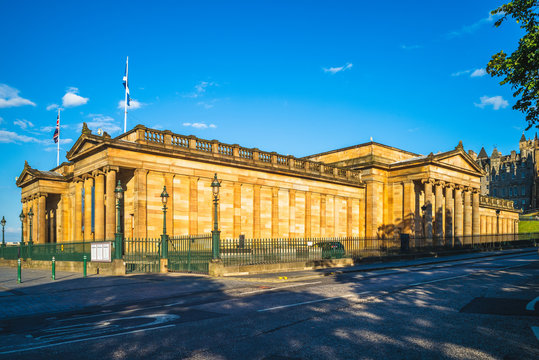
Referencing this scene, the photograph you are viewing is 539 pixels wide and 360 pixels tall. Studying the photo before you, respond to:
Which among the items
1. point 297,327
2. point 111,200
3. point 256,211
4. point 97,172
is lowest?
point 297,327

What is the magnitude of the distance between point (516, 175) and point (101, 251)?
425 feet

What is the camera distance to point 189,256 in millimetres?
22594

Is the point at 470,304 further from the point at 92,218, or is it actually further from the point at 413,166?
the point at 413,166

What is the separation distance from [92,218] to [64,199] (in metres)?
16.2

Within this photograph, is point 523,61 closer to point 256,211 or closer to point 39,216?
→ point 256,211

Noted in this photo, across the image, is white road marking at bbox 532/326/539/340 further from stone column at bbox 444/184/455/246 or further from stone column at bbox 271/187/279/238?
stone column at bbox 444/184/455/246

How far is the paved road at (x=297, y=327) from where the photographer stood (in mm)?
6785

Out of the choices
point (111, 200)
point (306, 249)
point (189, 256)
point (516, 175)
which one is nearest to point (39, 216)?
point (111, 200)

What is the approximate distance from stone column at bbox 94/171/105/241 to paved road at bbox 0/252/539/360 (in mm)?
17248

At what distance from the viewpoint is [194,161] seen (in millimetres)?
32438

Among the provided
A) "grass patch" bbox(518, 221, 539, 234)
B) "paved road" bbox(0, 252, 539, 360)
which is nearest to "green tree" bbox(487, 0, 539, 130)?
"paved road" bbox(0, 252, 539, 360)

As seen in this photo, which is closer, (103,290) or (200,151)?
(103,290)

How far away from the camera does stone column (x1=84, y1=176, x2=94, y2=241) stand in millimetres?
32094

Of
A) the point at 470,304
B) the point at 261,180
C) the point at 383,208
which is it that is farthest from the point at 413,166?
the point at 470,304
